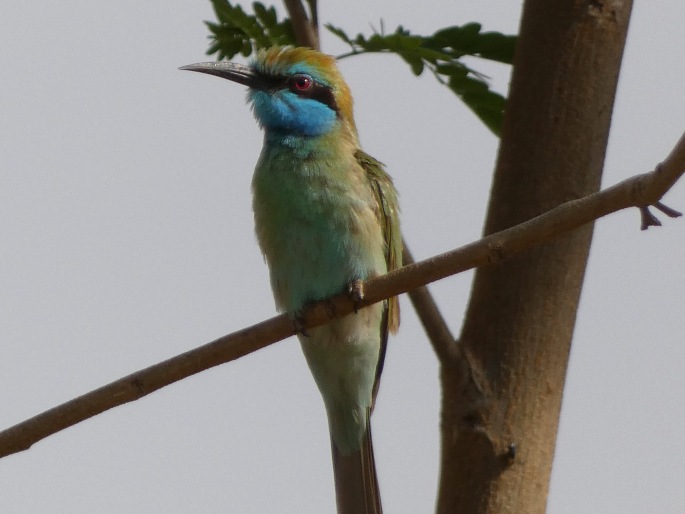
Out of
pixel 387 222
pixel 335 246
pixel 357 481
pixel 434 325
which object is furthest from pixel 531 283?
pixel 357 481

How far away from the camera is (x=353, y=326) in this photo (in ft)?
11.5

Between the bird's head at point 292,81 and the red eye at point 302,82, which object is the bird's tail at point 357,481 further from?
the red eye at point 302,82

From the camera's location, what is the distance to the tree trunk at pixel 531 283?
2650mm

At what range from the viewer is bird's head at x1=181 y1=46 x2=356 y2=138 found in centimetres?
388

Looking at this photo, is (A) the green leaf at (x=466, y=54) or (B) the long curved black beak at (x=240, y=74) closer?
(A) the green leaf at (x=466, y=54)

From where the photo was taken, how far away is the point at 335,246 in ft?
11.0

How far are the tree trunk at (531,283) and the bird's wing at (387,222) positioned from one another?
71cm

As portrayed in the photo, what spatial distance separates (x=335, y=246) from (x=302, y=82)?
85 cm

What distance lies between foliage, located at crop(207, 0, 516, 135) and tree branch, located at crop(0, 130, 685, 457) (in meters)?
0.82

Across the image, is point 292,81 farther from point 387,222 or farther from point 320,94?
point 387,222

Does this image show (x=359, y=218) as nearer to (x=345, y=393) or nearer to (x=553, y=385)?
(x=345, y=393)

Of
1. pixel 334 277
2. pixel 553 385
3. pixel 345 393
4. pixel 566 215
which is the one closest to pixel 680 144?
pixel 566 215

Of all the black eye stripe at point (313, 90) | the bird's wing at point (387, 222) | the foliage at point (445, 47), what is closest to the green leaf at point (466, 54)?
the foliage at point (445, 47)

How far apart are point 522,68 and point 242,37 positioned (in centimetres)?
89
